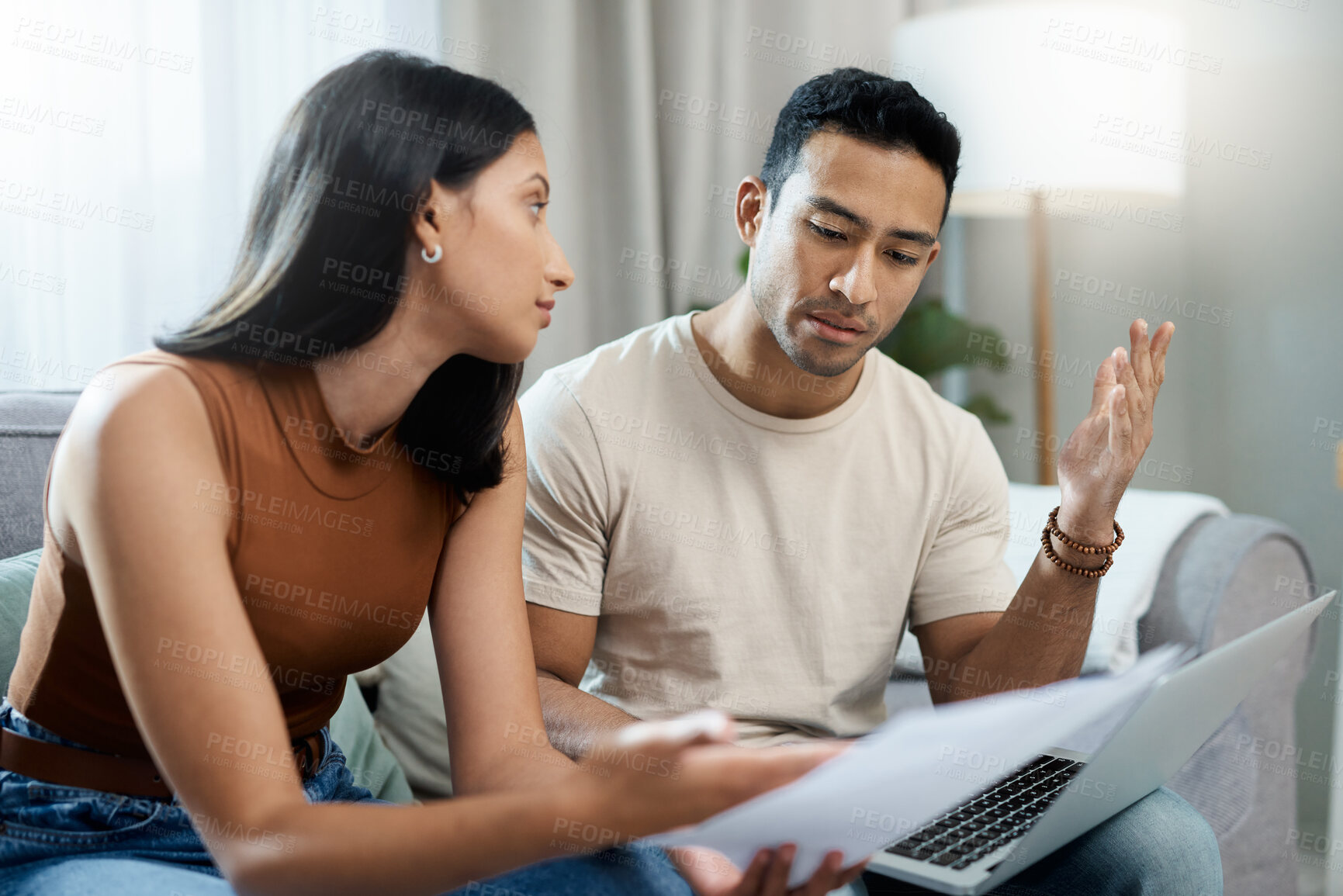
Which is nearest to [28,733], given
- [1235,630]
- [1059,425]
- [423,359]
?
[423,359]

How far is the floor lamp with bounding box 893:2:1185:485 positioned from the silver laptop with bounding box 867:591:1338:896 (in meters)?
1.20

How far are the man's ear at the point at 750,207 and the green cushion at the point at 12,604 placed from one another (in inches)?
33.3

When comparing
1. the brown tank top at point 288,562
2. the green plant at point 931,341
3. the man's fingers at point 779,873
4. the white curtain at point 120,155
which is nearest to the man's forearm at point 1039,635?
the man's fingers at point 779,873

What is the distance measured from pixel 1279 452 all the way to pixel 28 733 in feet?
6.84

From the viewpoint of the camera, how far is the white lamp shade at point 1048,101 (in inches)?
72.8

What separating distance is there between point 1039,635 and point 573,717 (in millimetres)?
506

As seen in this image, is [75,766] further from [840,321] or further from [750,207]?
[750,207]

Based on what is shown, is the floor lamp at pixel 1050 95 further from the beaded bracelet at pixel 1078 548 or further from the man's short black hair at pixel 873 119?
the beaded bracelet at pixel 1078 548

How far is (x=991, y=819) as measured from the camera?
806 millimetres

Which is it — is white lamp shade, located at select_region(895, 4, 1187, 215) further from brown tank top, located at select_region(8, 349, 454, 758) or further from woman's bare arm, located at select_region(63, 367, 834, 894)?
woman's bare arm, located at select_region(63, 367, 834, 894)

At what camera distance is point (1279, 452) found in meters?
2.00

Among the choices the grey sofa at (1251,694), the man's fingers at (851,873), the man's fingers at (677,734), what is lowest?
the grey sofa at (1251,694)

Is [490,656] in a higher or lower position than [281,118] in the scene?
lower

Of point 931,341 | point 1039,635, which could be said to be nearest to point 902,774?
point 1039,635
